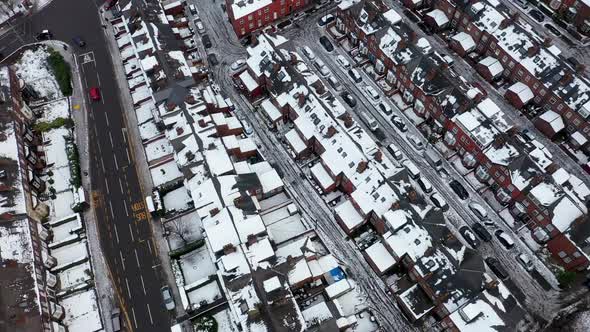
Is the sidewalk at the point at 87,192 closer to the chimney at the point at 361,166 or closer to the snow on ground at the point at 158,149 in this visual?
the snow on ground at the point at 158,149

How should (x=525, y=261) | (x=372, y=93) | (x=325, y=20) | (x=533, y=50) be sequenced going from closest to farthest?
(x=525, y=261) < (x=533, y=50) < (x=372, y=93) < (x=325, y=20)

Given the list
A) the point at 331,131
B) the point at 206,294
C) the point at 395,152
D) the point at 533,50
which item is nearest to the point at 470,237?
the point at 395,152

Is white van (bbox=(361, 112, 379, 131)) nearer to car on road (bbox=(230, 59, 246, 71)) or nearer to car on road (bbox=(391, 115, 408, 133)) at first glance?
car on road (bbox=(391, 115, 408, 133))

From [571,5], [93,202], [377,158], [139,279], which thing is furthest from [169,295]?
[571,5]

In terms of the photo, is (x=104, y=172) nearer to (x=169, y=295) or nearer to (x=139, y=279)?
(x=139, y=279)

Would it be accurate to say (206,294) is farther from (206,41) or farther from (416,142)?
(206,41)
